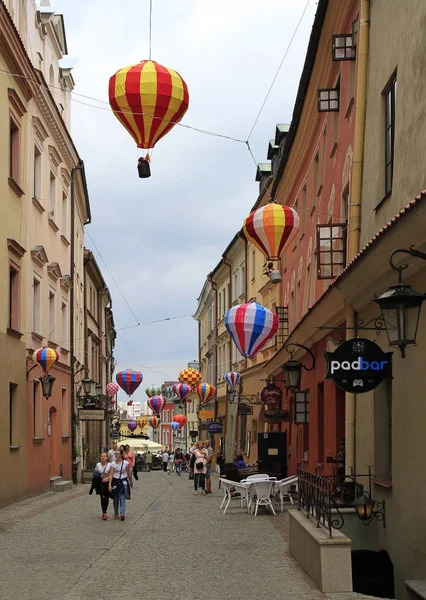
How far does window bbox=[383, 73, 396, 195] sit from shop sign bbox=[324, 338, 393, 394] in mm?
2669

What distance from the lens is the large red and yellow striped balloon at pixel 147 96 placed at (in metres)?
13.8

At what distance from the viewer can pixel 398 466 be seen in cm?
1134

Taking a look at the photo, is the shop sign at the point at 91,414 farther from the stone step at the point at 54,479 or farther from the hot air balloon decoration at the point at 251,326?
the hot air balloon decoration at the point at 251,326

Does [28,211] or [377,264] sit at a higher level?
[28,211]

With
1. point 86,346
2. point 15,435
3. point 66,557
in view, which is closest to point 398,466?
point 66,557

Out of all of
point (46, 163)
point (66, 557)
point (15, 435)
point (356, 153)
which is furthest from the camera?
point (46, 163)

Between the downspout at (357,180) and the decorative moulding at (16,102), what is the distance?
10008mm

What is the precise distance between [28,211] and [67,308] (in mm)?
9332

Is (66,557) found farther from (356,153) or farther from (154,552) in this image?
(356,153)

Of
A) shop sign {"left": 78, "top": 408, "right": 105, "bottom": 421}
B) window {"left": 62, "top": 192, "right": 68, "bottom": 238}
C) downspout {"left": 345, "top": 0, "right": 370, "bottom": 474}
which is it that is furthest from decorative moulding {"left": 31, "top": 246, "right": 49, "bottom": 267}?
downspout {"left": 345, "top": 0, "right": 370, "bottom": 474}

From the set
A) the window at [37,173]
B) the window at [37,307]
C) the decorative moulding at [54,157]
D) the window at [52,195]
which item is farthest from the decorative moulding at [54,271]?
the decorative moulding at [54,157]

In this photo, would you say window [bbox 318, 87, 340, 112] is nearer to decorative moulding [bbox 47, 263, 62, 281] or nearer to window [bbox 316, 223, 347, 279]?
window [bbox 316, 223, 347, 279]

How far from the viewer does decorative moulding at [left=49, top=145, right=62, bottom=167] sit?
28.2 m

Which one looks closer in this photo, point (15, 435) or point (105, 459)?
point (105, 459)
